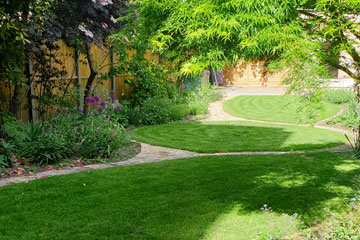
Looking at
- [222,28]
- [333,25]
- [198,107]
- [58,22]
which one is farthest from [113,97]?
[333,25]

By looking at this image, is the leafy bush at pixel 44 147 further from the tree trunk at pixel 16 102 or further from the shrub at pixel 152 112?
the shrub at pixel 152 112

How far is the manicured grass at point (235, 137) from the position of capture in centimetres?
820

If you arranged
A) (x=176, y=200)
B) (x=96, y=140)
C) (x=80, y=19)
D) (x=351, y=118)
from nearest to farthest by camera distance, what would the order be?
(x=176, y=200), (x=80, y=19), (x=96, y=140), (x=351, y=118)

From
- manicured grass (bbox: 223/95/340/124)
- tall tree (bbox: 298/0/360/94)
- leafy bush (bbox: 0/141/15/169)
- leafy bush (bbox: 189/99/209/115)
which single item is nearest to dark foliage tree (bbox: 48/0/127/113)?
leafy bush (bbox: 0/141/15/169)

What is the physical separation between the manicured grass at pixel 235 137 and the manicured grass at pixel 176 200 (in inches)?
60.3

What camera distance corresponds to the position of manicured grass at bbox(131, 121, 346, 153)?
26.9 feet

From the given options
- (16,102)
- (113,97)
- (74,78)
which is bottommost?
(113,97)

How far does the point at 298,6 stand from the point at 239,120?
35.4ft

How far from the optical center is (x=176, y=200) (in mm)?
4684

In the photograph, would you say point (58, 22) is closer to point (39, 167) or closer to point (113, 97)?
point (39, 167)

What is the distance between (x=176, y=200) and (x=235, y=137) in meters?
4.80

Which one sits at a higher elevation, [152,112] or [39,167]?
[152,112]

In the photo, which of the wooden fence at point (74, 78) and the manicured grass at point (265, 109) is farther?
the manicured grass at point (265, 109)

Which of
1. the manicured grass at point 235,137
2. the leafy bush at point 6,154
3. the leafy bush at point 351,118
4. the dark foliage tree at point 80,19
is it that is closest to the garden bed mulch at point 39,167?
the leafy bush at point 6,154
